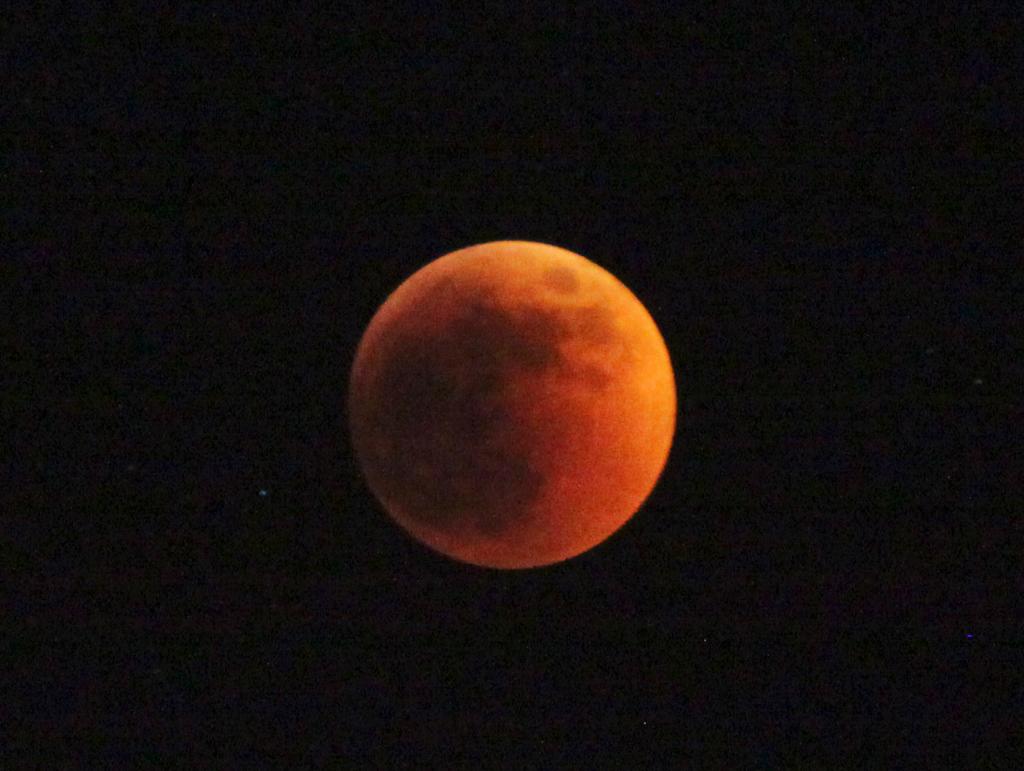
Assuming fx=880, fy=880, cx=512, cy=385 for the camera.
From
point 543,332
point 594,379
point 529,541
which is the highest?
point 543,332

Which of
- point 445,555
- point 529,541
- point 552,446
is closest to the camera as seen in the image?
point 552,446

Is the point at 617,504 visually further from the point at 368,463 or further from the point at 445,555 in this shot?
the point at 368,463

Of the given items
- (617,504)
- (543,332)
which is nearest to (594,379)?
(543,332)

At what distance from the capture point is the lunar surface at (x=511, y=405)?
5.01m

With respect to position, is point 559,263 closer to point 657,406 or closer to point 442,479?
point 657,406

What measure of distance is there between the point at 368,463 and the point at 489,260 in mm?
1481

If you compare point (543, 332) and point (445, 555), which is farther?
point (445, 555)

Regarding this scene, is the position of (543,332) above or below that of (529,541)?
above

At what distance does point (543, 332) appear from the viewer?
5121mm

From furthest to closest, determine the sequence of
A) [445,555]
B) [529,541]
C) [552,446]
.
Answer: [445,555], [529,541], [552,446]

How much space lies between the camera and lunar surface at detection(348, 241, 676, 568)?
5012 millimetres

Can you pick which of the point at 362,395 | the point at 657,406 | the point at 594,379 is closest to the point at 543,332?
the point at 594,379

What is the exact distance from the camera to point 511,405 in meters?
4.98

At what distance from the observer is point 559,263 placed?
5523 mm
